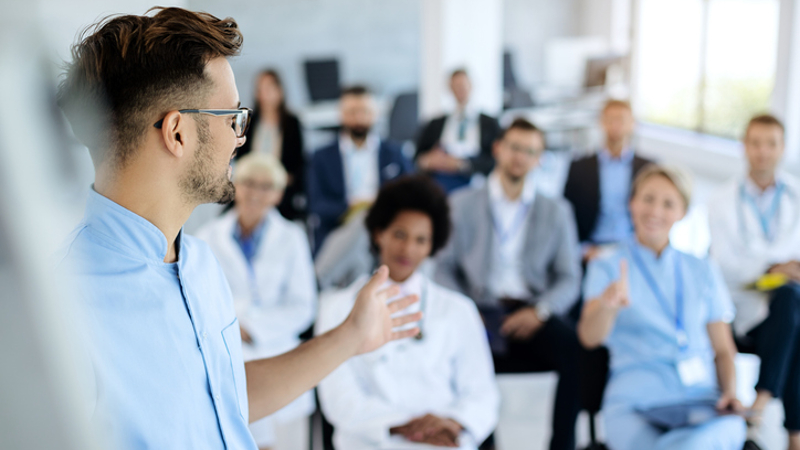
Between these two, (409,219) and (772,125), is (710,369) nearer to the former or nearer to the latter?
(409,219)

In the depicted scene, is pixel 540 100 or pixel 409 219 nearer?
pixel 409 219

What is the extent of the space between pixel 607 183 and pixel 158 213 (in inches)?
143

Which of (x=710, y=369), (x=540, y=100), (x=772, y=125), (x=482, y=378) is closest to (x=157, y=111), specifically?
(x=482, y=378)

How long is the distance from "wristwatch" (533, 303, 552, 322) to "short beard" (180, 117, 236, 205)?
2207 millimetres

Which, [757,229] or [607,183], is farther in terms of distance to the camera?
[607,183]

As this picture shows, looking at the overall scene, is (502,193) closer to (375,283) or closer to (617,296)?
(617,296)

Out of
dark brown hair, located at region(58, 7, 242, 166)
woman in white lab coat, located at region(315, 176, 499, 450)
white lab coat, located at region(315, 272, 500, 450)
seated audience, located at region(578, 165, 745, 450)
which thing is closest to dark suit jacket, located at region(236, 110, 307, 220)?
woman in white lab coat, located at region(315, 176, 499, 450)

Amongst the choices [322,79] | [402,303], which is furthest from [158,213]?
[322,79]

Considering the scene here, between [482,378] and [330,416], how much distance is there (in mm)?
513

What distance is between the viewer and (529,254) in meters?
3.21

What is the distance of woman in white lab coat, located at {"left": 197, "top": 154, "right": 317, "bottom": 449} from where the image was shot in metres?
2.85

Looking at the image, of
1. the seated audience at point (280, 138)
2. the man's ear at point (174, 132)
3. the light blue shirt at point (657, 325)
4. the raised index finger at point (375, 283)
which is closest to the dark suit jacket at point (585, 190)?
the light blue shirt at point (657, 325)

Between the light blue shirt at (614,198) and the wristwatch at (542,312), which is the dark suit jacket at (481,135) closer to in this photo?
the light blue shirt at (614,198)

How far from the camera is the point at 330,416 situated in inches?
79.8
